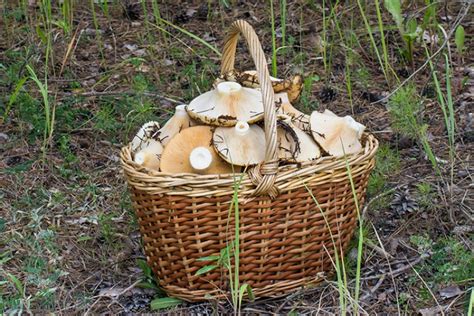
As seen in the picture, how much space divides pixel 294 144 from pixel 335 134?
0.13 meters

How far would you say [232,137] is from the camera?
2.27 metres

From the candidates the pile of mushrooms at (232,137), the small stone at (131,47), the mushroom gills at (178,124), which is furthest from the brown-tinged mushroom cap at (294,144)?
the small stone at (131,47)

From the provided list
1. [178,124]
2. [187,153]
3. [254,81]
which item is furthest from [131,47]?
[187,153]

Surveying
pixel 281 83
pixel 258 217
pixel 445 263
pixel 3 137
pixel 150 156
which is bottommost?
pixel 3 137

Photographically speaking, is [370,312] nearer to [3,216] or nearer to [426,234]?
[426,234]

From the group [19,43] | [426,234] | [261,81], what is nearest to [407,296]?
[426,234]

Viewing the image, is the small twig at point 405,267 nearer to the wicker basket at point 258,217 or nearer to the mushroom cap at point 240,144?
the wicker basket at point 258,217

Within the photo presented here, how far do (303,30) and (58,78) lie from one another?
1238 mm

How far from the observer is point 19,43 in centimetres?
429

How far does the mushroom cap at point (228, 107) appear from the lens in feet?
7.65

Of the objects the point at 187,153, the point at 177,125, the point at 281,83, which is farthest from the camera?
the point at 281,83

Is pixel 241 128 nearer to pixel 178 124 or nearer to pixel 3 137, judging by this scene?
pixel 178 124

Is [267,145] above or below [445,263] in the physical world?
above

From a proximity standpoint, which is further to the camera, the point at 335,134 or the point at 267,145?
the point at 335,134
